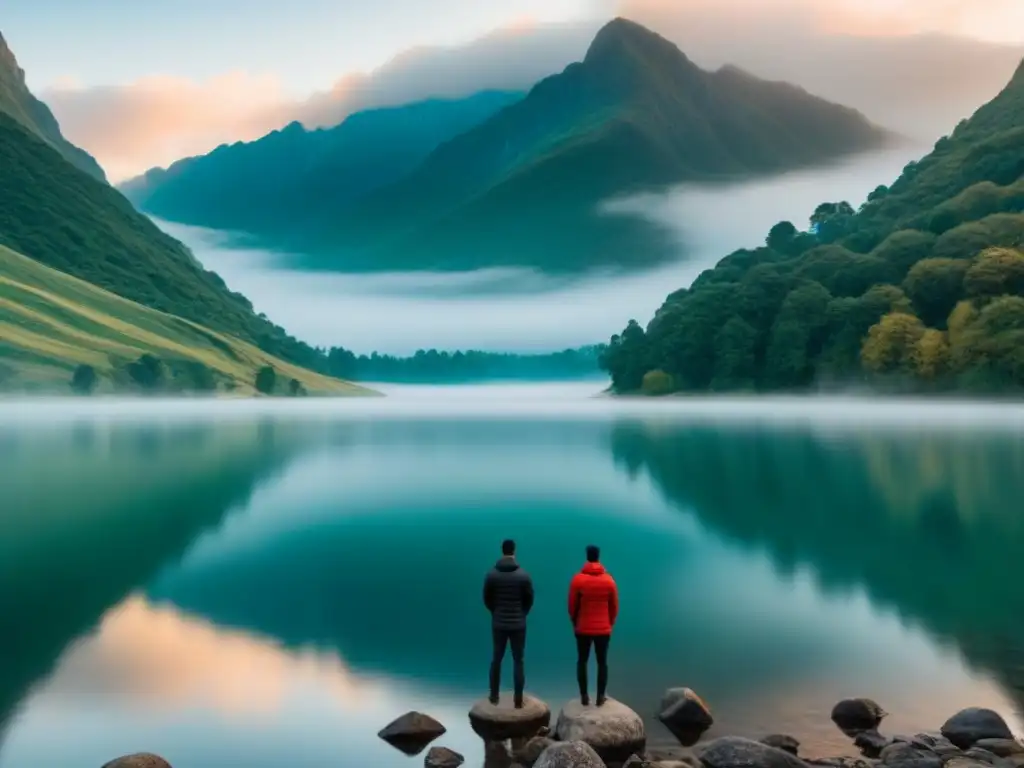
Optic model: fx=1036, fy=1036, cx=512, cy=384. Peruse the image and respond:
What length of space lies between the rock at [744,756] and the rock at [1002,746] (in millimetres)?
4144

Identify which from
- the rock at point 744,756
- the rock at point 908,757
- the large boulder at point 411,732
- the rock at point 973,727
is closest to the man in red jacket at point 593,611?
the rock at point 744,756

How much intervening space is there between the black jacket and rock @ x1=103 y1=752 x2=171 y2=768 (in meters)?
7.32

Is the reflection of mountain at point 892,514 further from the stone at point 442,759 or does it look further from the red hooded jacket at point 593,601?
the stone at point 442,759

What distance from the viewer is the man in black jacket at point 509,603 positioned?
75.3 feet

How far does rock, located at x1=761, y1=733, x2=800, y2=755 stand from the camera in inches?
843

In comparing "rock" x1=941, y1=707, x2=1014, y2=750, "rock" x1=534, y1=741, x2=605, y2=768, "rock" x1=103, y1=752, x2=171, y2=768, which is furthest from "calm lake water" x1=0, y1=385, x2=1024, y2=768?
"rock" x1=534, y1=741, x2=605, y2=768

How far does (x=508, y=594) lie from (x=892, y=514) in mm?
46672

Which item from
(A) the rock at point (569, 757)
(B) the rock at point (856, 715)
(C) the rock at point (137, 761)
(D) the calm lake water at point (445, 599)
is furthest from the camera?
(D) the calm lake water at point (445, 599)

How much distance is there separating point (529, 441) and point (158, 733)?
126 m

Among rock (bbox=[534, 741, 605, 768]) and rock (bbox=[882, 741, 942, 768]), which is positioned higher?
rock (bbox=[534, 741, 605, 768])

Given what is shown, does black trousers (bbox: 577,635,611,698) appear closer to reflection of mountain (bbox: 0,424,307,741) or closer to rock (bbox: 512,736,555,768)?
rock (bbox: 512,736,555,768)

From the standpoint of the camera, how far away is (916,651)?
1206 inches

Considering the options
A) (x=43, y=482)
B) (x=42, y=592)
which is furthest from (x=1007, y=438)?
(x=42, y=592)

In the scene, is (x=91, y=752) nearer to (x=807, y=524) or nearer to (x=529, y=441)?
(x=807, y=524)
